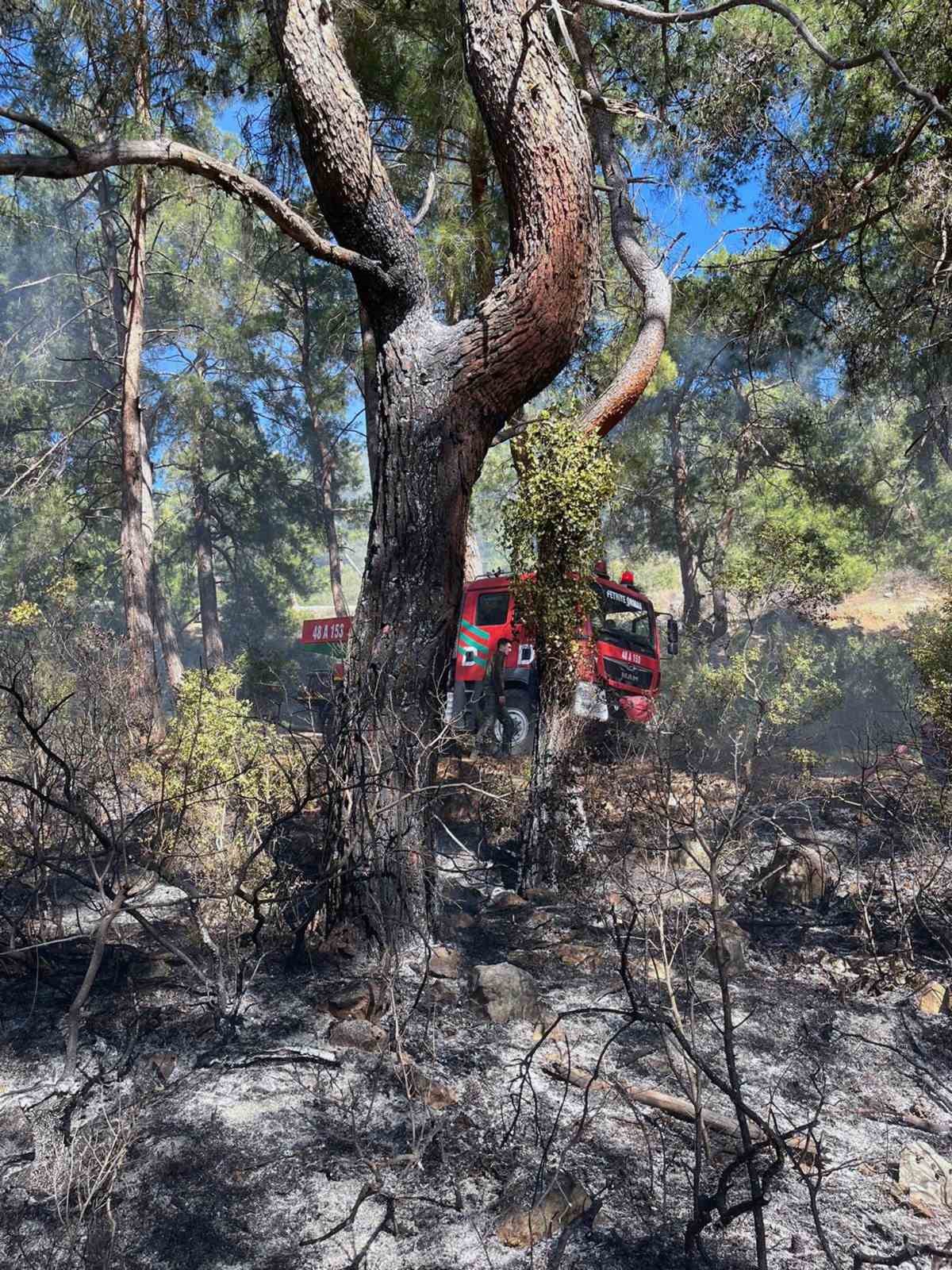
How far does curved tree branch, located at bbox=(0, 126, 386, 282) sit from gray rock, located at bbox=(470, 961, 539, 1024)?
355 cm

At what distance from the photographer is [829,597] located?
17.1 meters

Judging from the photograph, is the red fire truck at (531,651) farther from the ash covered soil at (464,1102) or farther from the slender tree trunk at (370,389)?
the ash covered soil at (464,1102)

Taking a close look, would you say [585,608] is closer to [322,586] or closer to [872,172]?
[872,172]

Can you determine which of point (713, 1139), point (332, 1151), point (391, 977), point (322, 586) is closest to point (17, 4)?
point (391, 977)

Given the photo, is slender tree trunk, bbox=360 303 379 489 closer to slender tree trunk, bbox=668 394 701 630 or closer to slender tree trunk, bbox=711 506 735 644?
slender tree trunk, bbox=711 506 735 644

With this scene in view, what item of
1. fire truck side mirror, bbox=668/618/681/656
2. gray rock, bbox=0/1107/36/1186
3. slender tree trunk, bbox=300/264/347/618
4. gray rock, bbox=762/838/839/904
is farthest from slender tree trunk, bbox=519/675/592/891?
slender tree trunk, bbox=300/264/347/618

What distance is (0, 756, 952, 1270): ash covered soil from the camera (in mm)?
2486

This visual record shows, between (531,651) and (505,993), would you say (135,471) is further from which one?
(505,993)

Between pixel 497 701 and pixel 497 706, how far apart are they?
38cm

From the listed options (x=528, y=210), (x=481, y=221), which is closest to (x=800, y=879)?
(x=528, y=210)

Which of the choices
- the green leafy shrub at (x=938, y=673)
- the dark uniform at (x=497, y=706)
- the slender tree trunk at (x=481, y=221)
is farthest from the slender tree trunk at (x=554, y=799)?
the slender tree trunk at (x=481, y=221)

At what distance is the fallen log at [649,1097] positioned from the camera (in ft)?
9.98

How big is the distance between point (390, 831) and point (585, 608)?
2642 millimetres

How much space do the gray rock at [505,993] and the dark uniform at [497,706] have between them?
4837 millimetres
